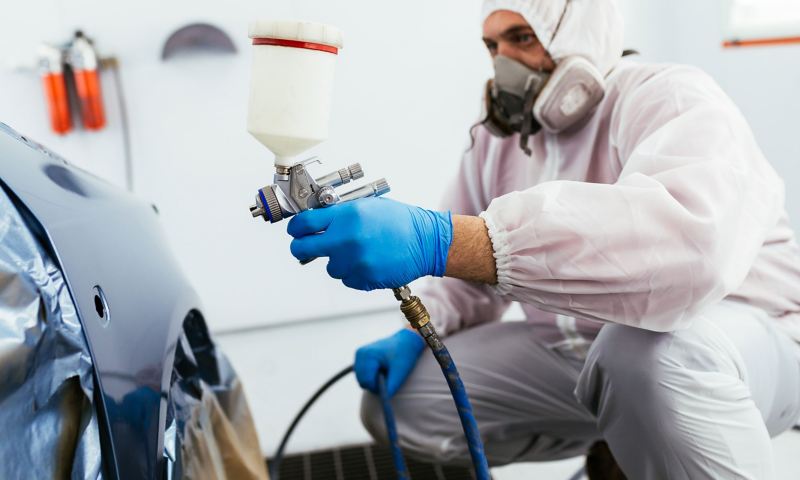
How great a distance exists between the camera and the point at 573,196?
2.96ft

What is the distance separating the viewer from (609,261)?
873 millimetres

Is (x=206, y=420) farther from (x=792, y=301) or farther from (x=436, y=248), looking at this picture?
(x=792, y=301)

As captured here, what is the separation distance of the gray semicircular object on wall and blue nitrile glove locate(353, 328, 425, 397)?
4.81 feet

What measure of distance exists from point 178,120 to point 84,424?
6.87ft

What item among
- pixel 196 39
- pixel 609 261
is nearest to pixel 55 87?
pixel 196 39

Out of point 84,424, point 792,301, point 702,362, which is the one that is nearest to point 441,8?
point 792,301

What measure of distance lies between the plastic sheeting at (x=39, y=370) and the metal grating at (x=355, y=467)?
3.81 feet

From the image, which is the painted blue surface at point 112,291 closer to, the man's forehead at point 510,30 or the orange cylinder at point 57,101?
the man's forehead at point 510,30

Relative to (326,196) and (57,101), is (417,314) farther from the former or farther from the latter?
(57,101)

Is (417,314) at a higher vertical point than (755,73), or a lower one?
lower

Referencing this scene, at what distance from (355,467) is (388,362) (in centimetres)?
47

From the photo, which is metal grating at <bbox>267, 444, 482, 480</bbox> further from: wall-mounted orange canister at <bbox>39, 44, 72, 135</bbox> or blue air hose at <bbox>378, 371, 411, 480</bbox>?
wall-mounted orange canister at <bbox>39, 44, 72, 135</bbox>

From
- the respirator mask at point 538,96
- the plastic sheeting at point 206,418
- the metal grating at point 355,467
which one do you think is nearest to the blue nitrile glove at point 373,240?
the plastic sheeting at point 206,418

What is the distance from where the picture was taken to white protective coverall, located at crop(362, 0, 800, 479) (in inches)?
34.5
